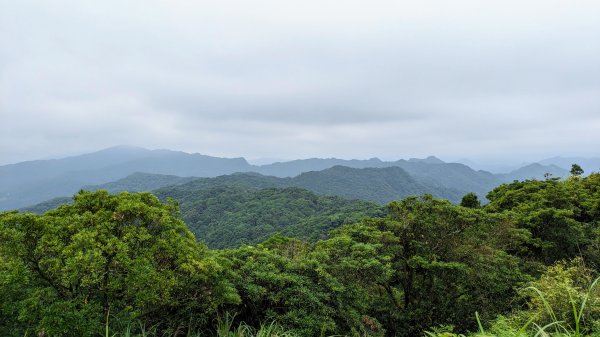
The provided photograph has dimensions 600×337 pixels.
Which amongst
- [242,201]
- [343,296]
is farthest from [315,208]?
[343,296]

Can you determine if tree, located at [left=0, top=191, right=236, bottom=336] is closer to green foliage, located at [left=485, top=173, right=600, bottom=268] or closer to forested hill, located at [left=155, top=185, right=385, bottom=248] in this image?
green foliage, located at [left=485, top=173, right=600, bottom=268]

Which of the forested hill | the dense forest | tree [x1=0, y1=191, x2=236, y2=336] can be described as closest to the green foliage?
the dense forest

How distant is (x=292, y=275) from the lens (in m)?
10.3

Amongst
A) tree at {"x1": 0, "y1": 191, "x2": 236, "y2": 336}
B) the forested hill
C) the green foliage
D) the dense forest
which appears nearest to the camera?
tree at {"x1": 0, "y1": 191, "x2": 236, "y2": 336}

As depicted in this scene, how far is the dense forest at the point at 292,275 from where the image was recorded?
691 cm

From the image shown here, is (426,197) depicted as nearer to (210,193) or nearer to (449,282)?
(449,282)

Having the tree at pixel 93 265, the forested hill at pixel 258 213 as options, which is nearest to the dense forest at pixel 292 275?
the tree at pixel 93 265

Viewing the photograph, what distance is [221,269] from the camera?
343 inches

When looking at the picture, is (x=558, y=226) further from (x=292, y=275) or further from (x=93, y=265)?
(x=93, y=265)

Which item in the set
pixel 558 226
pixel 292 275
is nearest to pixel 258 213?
pixel 558 226

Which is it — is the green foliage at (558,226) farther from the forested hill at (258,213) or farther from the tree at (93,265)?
the forested hill at (258,213)

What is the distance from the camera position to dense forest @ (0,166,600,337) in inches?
272

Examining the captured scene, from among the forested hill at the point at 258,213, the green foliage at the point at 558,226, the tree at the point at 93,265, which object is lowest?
the forested hill at the point at 258,213

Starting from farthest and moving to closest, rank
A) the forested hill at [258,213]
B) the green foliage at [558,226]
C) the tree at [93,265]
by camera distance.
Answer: the forested hill at [258,213]
the green foliage at [558,226]
the tree at [93,265]
